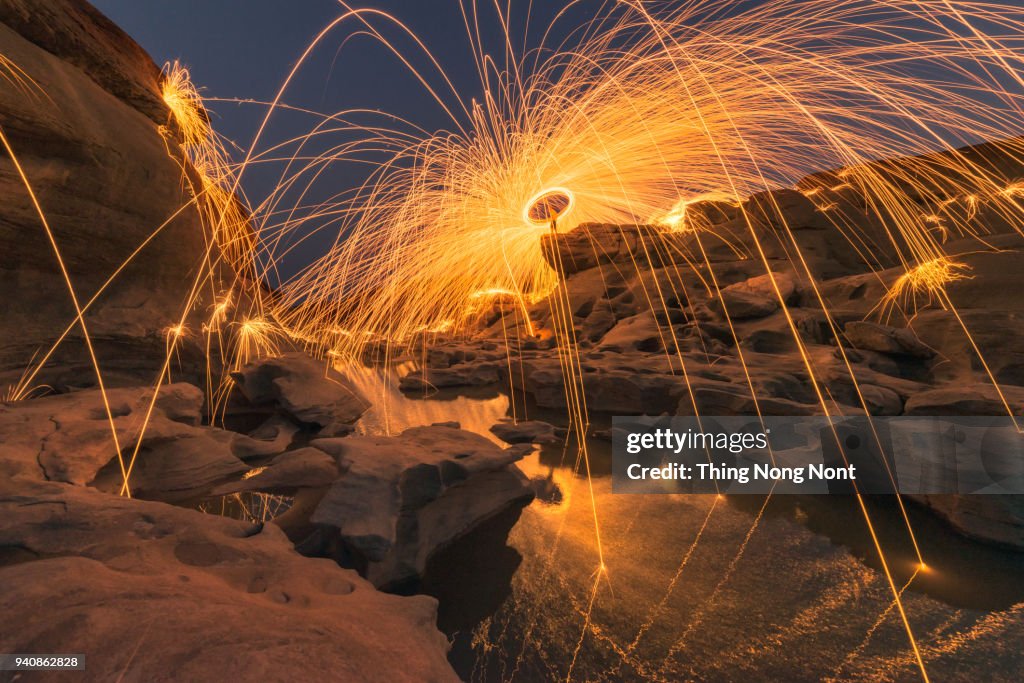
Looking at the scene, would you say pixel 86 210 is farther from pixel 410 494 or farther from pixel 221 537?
pixel 410 494

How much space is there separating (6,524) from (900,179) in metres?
19.3

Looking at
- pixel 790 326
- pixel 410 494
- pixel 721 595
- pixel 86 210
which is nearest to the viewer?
pixel 721 595

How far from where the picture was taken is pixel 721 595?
2.21 m

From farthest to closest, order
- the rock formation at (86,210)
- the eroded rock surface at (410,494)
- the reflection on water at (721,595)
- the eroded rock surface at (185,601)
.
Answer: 1. the rock formation at (86,210)
2. the eroded rock surface at (410,494)
3. the reflection on water at (721,595)
4. the eroded rock surface at (185,601)

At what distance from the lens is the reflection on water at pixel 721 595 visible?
1.78 m

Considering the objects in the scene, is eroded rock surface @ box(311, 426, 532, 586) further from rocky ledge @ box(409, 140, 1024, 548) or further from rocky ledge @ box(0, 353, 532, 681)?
rocky ledge @ box(409, 140, 1024, 548)

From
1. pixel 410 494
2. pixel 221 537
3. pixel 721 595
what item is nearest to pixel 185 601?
pixel 221 537

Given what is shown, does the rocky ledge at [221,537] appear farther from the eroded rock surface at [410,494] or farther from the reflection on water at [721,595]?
the reflection on water at [721,595]

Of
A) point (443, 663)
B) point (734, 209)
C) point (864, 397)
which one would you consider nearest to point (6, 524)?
point (443, 663)

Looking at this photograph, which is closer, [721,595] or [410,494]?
[721,595]

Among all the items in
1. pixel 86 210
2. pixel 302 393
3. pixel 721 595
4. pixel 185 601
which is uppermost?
pixel 86 210

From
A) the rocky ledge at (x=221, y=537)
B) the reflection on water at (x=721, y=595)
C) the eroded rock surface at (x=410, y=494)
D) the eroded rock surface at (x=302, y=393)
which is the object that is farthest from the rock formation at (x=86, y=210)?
the reflection on water at (x=721, y=595)

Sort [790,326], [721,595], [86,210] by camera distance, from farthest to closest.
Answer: [790,326]
[86,210]
[721,595]

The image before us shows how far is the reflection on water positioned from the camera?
178 cm
